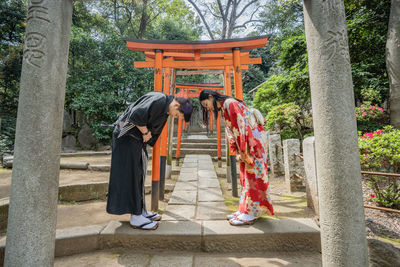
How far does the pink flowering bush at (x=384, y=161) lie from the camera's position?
3.09 m

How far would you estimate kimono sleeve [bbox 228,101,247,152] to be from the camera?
7.58 ft

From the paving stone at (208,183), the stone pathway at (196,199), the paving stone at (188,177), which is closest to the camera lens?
the stone pathway at (196,199)

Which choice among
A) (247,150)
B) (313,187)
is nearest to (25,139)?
(247,150)

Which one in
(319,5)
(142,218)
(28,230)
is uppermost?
(319,5)

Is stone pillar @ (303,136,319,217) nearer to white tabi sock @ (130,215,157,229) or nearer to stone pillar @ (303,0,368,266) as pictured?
stone pillar @ (303,0,368,266)

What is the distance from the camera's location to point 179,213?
2.61 meters

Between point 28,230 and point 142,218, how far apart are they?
1.04 meters

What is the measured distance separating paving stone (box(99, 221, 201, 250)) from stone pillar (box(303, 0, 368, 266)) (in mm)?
1194

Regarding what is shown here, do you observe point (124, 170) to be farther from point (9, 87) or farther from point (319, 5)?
point (9, 87)

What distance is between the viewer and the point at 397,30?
4785 millimetres

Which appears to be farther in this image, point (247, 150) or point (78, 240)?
point (247, 150)

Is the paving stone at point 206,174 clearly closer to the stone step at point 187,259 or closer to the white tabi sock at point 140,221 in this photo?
the white tabi sock at point 140,221

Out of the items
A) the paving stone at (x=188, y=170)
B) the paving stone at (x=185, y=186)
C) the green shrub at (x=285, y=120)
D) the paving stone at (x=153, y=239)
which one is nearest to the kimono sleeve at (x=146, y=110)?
the paving stone at (x=153, y=239)

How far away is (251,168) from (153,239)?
Result: 4.41 feet
